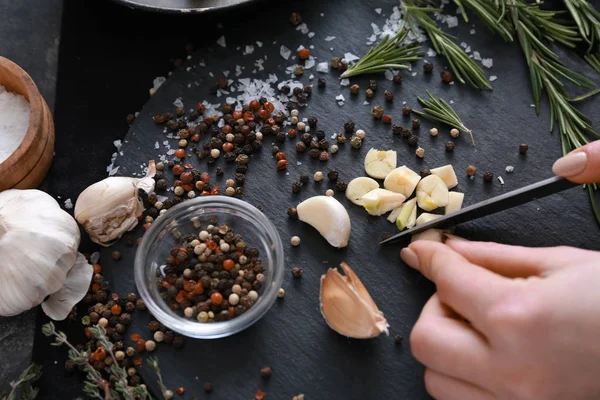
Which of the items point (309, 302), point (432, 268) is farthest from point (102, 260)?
point (432, 268)

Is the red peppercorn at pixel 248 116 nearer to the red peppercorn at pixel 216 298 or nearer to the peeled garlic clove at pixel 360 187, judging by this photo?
the peeled garlic clove at pixel 360 187

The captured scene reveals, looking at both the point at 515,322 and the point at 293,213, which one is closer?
the point at 515,322

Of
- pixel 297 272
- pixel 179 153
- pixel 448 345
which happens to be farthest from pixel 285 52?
pixel 448 345

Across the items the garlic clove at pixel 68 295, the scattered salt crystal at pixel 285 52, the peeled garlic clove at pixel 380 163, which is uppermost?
the scattered salt crystal at pixel 285 52

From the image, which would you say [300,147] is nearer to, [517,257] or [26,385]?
[517,257]

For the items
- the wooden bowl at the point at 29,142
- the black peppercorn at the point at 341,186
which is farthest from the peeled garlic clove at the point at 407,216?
the wooden bowl at the point at 29,142

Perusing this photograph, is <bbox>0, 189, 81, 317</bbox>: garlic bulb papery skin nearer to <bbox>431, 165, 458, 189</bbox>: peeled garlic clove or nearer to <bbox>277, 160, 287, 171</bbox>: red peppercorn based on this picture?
<bbox>277, 160, 287, 171</bbox>: red peppercorn

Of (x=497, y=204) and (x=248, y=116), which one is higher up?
(x=497, y=204)
